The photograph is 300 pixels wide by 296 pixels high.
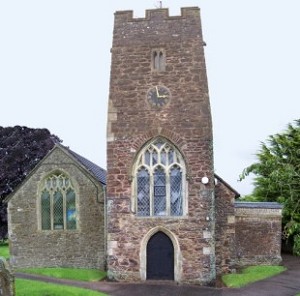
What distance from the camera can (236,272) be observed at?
73.7 ft

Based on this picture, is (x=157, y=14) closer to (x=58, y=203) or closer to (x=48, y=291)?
(x=58, y=203)

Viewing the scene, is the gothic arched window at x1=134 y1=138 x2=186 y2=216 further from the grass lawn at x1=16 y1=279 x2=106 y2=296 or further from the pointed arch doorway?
the grass lawn at x1=16 y1=279 x2=106 y2=296

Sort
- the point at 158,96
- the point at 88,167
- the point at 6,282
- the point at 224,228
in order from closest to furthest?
the point at 6,282 → the point at 158,96 → the point at 224,228 → the point at 88,167

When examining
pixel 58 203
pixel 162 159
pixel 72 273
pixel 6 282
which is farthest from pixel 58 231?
pixel 6 282

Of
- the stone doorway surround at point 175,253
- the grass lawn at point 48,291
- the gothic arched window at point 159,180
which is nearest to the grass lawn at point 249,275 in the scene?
the stone doorway surround at point 175,253

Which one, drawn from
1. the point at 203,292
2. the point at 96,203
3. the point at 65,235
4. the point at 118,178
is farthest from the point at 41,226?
the point at 203,292

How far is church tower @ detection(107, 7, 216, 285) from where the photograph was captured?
20547mm

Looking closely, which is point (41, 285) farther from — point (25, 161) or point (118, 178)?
point (25, 161)

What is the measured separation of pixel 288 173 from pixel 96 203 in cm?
1248

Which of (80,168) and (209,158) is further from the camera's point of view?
(80,168)

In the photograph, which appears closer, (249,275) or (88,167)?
(249,275)

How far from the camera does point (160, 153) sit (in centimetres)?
2122

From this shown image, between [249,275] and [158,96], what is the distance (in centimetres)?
847

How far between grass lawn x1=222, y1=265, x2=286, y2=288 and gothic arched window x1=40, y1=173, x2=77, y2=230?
25.4 feet
